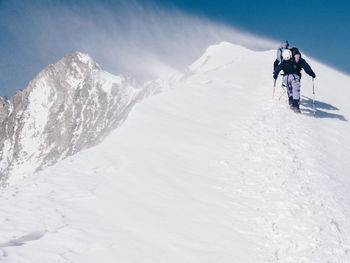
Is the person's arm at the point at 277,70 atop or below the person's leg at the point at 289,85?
atop

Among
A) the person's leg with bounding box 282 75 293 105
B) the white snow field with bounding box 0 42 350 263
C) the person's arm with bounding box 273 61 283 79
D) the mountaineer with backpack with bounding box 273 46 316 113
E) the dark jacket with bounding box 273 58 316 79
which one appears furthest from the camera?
the person's arm with bounding box 273 61 283 79

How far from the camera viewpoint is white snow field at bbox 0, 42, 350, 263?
5113mm

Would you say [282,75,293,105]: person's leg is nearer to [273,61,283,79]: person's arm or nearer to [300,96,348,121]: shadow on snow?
[273,61,283,79]: person's arm

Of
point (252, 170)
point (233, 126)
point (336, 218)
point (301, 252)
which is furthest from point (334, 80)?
point (301, 252)

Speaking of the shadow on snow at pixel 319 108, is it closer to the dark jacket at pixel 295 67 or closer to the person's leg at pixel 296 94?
the person's leg at pixel 296 94

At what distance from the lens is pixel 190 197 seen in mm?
6879

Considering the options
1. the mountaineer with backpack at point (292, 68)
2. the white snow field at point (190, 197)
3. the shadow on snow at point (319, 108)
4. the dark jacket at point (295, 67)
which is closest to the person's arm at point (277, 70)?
the mountaineer with backpack at point (292, 68)

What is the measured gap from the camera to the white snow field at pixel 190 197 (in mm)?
5113

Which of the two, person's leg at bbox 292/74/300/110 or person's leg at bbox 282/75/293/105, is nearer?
person's leg at bbox 292/74/300/110

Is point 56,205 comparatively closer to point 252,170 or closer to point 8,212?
point 8,212

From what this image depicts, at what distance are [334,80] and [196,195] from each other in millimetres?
17452

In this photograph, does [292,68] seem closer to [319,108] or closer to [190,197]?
[319,108]

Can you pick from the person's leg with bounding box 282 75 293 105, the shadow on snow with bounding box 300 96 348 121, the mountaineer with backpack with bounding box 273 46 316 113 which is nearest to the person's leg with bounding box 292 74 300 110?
the mountaineer with backpack with bounding box 273 46 316 113

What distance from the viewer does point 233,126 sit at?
1179 cm
